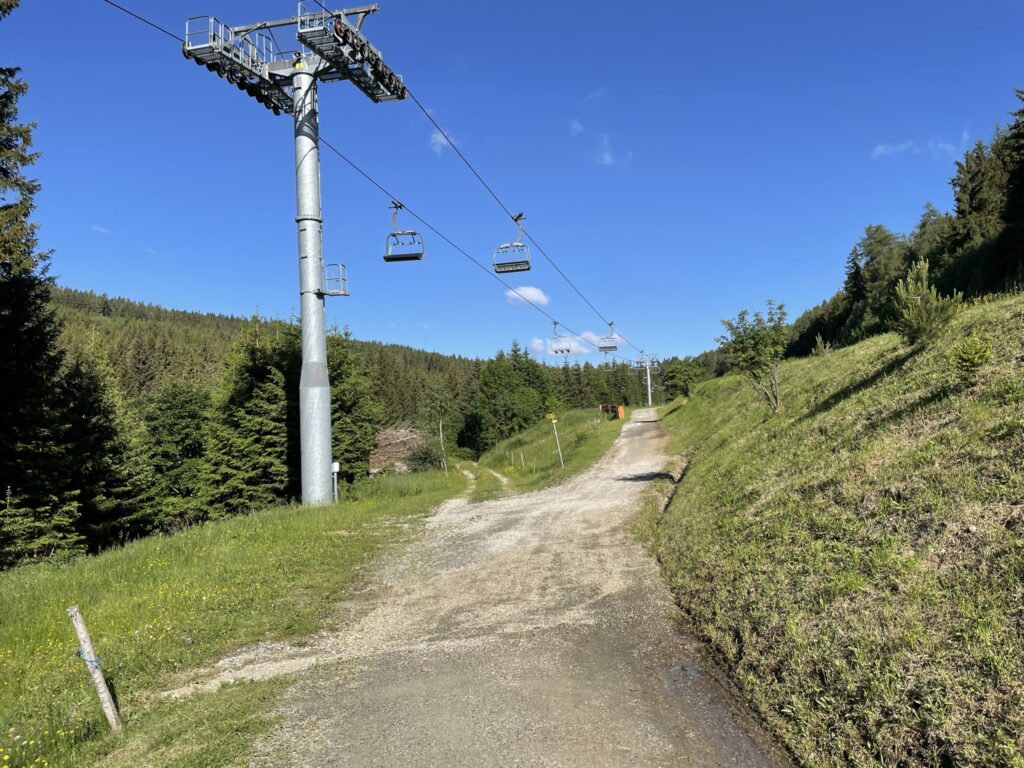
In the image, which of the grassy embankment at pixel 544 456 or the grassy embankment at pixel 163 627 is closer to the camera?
the grassy embankment at pixel 163 627

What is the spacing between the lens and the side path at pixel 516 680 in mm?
4512

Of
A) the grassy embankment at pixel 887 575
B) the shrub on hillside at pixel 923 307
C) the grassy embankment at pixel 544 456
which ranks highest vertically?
the shrub on hillside at pixel 923 307

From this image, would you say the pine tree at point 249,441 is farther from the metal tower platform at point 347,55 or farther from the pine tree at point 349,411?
the metal tower platform at point 347,55

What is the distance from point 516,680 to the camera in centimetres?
572

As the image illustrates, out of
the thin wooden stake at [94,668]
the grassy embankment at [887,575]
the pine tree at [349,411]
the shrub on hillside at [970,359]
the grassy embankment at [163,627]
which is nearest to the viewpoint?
the grassy embankment at [887,575]

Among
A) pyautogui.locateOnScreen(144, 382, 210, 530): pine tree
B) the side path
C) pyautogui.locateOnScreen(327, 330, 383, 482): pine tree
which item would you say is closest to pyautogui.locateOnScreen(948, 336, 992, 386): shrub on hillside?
the side path

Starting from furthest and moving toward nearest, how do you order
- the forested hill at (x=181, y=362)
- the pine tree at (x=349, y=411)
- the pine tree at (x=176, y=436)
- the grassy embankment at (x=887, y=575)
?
1. the forested hill at (x=181, y=362)
2. the pine tree at (x=176, y=436)
3. the pine tree at (x=349, y=411)
4. the grassy embankment at (x=887, y=575)

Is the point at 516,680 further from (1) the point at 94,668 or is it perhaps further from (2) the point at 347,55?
(2) the point at 347,55

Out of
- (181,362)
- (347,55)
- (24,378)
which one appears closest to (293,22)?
(347,55)

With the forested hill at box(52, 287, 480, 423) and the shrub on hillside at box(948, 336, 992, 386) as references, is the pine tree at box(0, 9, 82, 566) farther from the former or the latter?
the forested hill at box(52, 287, 480, 423)

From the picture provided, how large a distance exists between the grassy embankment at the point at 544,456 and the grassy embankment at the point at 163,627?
32.6 ft

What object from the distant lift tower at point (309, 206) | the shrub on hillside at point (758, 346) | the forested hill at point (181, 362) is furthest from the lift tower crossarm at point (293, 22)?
the forested hill at point (181, 362)

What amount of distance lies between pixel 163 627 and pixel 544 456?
36226 mm

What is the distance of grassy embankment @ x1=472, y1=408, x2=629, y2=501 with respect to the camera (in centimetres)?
2638
